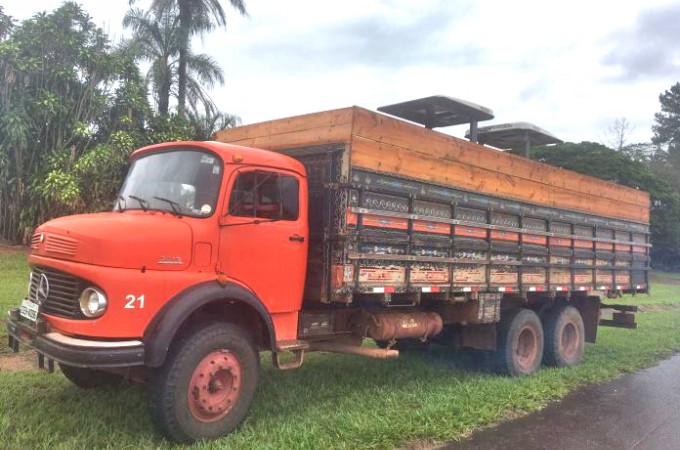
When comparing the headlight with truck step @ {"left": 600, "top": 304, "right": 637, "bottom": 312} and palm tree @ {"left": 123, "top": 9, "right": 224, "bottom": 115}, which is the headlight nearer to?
truck step @ {"left": 600, "top": 304, "right": 637, "bottom": 312}

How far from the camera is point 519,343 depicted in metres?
8.16

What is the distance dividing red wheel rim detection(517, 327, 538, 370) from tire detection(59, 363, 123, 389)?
17.4ft

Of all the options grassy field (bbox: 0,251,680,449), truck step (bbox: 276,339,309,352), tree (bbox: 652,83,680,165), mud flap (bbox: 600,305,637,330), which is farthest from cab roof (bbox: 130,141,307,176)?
tree (bbox: 652,83,680,165)

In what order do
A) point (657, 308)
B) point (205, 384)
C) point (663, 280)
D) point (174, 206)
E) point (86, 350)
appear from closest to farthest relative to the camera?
point (86, 350)
point (205, 384)
point (174, 206)
point (657, 308)
point (663, 280)

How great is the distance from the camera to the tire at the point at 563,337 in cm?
852

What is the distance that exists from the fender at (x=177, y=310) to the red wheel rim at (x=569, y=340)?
5.91 m

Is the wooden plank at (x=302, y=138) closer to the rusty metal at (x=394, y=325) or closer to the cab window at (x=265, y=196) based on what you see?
the cab window at (x=265, y=196)

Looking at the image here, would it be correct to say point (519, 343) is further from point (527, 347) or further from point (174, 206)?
point (174, 206)

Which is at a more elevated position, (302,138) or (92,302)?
(302,138)

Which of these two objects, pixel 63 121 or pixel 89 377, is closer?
pixel 89 377

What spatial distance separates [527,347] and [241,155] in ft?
17.6

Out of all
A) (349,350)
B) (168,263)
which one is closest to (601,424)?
(349,350)

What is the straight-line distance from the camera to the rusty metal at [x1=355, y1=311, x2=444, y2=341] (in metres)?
6.11

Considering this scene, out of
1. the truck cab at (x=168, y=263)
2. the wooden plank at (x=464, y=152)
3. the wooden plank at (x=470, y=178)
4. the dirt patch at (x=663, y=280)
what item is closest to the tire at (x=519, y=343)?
the wooden plank at (x=470, y=178)
